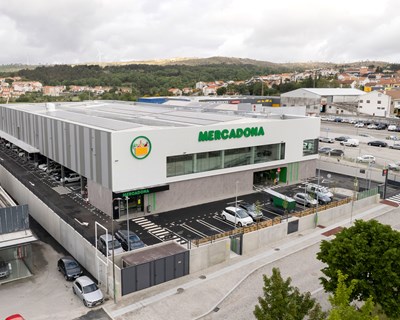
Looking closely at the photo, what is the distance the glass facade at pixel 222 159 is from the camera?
131 ft

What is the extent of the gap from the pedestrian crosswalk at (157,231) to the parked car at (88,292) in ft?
30.7

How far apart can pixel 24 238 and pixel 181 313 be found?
1156 centimetres

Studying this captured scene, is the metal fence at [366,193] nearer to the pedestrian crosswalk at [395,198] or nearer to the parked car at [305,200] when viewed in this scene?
the pedestrian crosswalk at [395,198]

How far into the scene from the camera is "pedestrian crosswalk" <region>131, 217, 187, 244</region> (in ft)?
107

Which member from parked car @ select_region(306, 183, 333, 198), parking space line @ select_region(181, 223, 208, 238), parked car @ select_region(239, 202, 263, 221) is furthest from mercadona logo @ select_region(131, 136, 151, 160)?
parked car @ select_region(306, 183, 333, 198)

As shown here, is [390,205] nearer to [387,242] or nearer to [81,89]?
[387,242]

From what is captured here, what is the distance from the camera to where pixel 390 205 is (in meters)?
41.8

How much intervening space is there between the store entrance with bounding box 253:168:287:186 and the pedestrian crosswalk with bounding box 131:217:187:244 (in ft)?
54.1

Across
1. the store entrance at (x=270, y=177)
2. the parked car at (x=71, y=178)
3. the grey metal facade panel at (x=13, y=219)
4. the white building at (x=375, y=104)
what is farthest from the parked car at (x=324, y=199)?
→ the white building at (x=375, y=104)

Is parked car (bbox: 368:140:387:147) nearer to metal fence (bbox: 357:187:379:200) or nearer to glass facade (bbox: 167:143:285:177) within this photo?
metal fence (bbox: 357:187:379:200)

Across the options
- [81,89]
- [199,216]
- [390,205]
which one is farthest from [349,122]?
[81,89]

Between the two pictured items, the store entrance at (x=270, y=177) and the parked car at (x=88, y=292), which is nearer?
the parked car at (x=88, y=292)

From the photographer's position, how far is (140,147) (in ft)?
121

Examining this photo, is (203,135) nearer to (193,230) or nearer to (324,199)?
(193,230)
